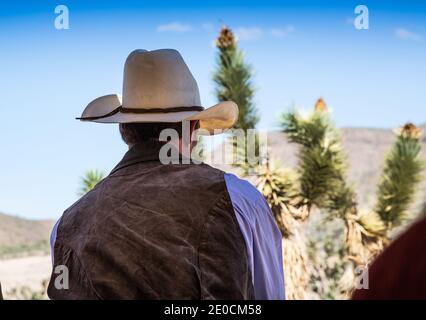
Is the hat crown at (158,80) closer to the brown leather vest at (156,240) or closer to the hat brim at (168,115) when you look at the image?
the hat brim at (168,115)

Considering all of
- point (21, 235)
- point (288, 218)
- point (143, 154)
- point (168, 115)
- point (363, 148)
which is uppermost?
point (168, 115)

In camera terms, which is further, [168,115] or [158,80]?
[158,80]

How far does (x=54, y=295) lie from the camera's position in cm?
246

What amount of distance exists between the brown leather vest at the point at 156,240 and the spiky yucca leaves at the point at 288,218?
6436 mm

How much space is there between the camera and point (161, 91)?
290 cm

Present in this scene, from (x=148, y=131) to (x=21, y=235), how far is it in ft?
85.5

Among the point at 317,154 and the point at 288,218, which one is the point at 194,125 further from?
the point at 317,154

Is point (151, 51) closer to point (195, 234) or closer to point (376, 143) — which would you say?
point (195, 234)

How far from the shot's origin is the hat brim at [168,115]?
2.73m

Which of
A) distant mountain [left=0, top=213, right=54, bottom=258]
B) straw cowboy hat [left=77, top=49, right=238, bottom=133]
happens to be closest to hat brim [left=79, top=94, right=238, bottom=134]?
straw cowboy hat [left=77, top=49, right=238, bottom=133]

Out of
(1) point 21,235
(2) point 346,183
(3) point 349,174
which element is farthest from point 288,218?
(3) point 349,174

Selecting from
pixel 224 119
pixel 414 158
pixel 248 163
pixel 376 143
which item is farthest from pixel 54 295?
pixel 376 143

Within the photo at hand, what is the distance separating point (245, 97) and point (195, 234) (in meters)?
7.61

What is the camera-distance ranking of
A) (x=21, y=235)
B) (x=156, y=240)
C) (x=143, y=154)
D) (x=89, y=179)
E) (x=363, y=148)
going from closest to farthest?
(x=156, y=240) < (x=143, y=154) < (x=89, y=179) < (x=21, y=235) < (x=363, y=148)
